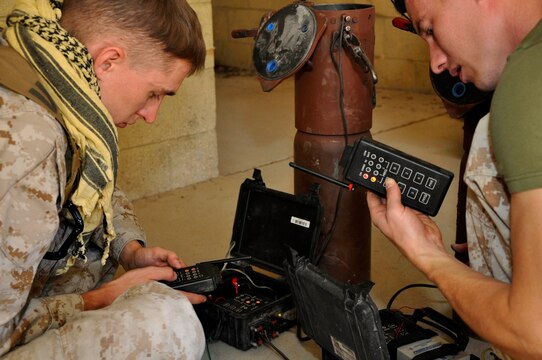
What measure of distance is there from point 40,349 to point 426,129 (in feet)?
10.2

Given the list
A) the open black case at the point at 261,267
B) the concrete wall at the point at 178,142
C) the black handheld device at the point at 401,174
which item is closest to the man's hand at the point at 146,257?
the open black case at the point at 261,267

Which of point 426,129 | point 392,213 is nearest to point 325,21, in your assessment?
point 392,213

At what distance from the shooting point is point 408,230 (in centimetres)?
146

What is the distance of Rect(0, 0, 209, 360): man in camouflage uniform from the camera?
130cm

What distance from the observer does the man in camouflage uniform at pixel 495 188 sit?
1.08m

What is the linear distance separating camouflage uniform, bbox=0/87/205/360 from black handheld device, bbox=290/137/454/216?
479 mm

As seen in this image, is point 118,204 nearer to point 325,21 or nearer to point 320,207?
point 320,207

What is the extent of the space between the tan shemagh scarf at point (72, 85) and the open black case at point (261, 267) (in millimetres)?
611

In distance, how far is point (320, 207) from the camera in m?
2.00

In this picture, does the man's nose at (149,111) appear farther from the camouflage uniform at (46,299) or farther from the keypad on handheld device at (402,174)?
the keypad on handheld device at (402,174)

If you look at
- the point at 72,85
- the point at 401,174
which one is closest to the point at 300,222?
the point at 401,174

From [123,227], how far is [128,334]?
24.5 inches

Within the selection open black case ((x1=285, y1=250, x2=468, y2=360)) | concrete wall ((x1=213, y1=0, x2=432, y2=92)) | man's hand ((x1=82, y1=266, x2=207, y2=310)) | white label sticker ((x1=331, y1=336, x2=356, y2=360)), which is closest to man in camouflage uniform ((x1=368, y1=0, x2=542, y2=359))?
open black case ((x1=285, y1=250, x2=468, y2=360))

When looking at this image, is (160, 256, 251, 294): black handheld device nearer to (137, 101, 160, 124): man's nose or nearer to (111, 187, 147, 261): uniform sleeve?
(111, 187, 147, 261): uniform sleeve
